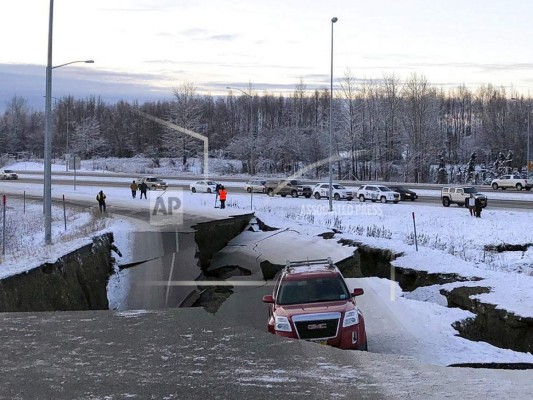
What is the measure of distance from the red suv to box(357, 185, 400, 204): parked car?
113ft

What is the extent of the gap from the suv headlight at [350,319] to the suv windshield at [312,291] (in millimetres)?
451

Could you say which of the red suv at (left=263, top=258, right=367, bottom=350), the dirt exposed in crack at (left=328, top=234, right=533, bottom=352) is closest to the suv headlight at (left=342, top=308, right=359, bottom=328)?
the red suv at (left=263, top=258, right=367, bottom=350)

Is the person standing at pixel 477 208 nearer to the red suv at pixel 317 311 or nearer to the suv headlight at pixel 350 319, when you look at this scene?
the red suv at pixel 317 311

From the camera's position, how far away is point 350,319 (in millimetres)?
9922

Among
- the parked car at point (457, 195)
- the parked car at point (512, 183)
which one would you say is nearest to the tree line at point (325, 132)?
the parked car at point (512, 183)

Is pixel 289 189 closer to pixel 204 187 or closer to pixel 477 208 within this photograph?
pixel 204 187

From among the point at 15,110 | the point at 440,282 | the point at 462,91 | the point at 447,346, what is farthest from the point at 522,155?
the point at 15,110

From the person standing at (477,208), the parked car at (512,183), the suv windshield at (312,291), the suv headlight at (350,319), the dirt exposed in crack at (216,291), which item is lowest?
the dirt exposed in crack at (216,291)

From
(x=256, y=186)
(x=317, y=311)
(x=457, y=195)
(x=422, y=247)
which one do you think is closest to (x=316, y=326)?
(x=317, y=311)

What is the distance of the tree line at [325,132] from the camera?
82.8 metres

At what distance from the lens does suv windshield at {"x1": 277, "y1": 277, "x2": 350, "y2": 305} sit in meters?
10.5

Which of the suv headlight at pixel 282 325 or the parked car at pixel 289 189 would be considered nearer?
the suv headlight at pixel 282 325

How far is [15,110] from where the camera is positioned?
160m

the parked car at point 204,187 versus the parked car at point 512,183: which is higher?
the parked car at point 512,183
